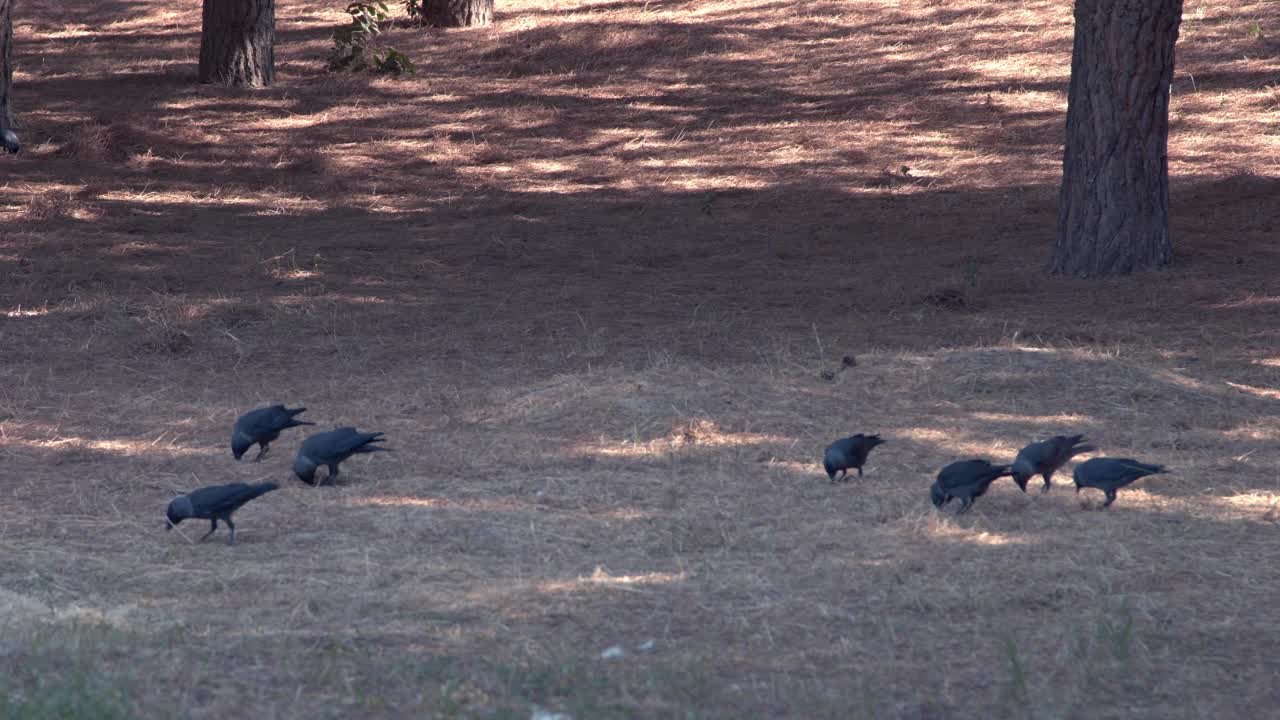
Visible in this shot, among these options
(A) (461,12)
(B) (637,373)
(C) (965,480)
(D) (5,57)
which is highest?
(A) (461,12)

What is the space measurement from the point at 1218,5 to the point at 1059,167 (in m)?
6.02

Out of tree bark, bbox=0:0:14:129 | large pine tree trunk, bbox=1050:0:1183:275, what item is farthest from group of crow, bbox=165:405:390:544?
large pine tree trunk, bbox=1050:0:1183:275

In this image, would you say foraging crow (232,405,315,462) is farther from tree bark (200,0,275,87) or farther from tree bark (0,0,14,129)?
tree bark (200,0,275,87)

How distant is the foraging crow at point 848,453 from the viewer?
6.45m

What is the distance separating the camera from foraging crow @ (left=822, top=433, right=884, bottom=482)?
645 centimetres

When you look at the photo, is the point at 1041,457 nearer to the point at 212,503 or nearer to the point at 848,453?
the point at 848,453

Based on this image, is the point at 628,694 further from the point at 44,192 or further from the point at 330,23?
the point at 330,23

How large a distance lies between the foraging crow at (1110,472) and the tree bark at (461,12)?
1593 centimetres

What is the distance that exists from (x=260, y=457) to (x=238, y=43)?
11814 mm

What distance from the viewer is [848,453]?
255 inches

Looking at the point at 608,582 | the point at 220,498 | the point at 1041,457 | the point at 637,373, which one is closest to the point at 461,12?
the point at 637,373

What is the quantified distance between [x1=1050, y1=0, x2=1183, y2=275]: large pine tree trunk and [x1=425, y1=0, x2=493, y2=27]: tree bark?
1120 centimetres

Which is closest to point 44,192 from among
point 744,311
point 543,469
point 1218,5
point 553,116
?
point 553,116

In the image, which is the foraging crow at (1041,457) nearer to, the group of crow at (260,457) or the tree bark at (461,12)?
the group of crow at (260,457)
